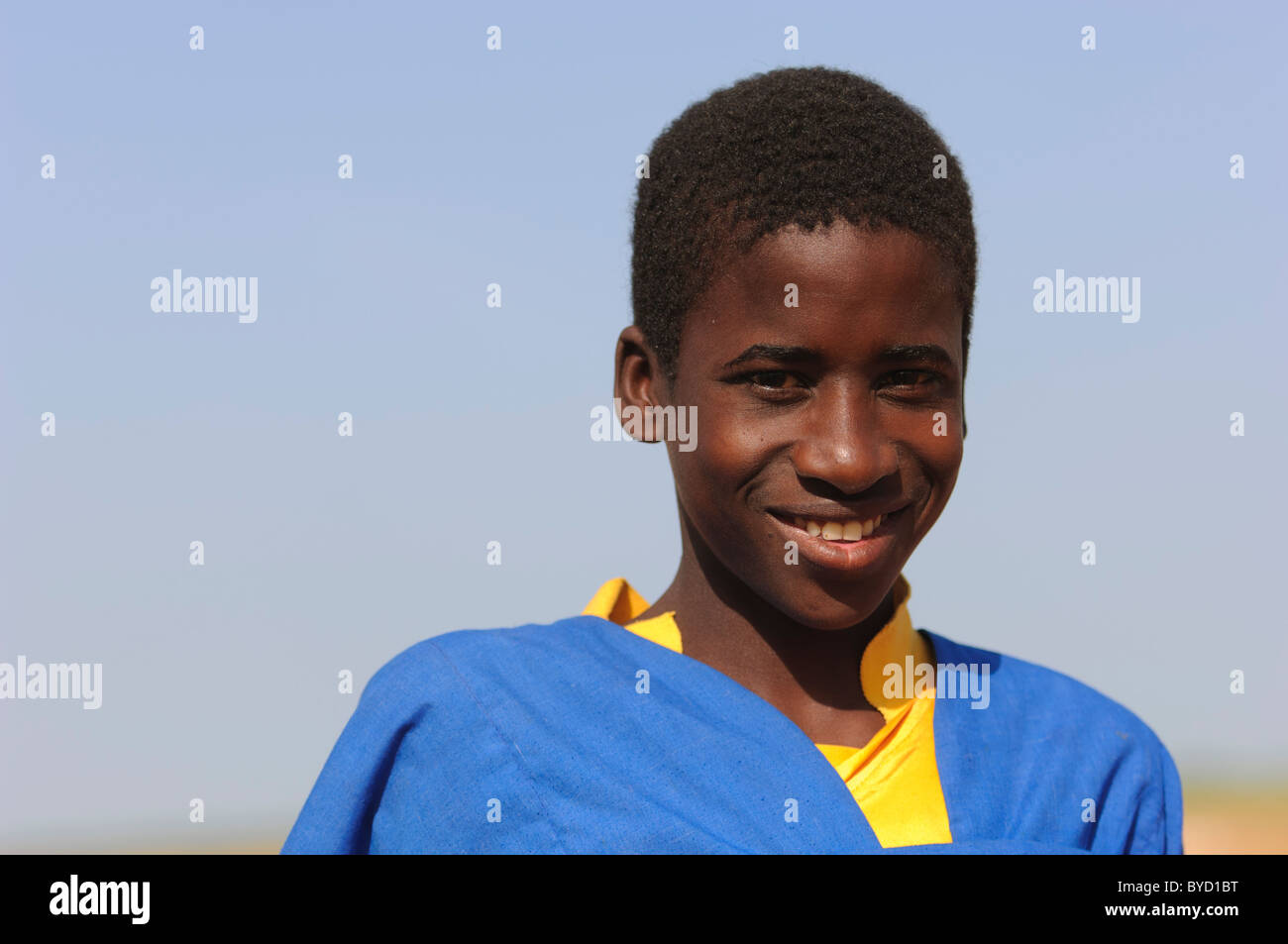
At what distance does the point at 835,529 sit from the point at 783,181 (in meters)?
0.67

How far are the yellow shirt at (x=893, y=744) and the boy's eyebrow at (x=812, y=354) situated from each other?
0.59 meters

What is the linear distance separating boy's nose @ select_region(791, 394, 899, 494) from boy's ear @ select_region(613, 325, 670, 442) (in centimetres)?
43

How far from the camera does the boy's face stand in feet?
8.02

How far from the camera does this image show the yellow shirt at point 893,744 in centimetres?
253

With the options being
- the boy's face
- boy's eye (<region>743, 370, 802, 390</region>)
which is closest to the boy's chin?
the boy's face

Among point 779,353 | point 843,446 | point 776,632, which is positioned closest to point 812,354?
point 779,353


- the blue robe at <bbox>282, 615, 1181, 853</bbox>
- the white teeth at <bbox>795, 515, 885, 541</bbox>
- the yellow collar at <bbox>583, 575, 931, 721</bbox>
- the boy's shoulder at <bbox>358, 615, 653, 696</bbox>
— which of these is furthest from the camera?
the yellow collar at <bbox>583, 575, 931, 721</bbox>

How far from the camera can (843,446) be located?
2422 mm

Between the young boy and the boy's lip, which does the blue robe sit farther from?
the boy's lip

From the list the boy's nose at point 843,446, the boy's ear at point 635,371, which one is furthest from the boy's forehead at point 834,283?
the boy's ear at point 635,371

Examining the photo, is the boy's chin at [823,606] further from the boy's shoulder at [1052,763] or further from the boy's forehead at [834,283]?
the boy's forehead at [834,283]

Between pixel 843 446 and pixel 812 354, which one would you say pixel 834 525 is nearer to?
pixel 843 446
